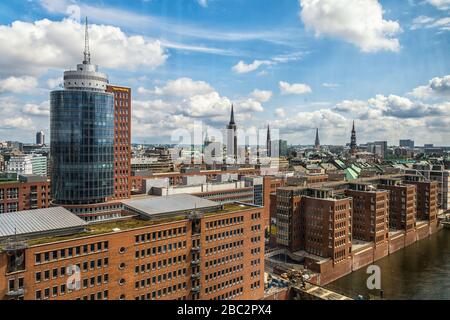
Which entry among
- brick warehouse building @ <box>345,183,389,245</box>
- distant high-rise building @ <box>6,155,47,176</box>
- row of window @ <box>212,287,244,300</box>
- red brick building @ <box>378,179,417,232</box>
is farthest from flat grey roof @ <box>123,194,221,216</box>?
distant high-rise building @ <box>6,155,47,176</box>

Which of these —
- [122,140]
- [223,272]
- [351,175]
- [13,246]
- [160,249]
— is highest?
[122,140]

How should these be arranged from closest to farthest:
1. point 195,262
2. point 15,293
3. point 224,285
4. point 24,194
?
point 15,293 < point 195,262 < point 224,285 < point 24,194

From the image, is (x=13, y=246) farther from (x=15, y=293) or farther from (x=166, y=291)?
(x=166, y=291)

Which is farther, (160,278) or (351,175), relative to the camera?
(351,175)

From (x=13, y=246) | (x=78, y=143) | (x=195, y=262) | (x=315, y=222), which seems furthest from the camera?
(x=315, y=222)

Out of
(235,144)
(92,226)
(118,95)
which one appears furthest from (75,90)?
(235,144)

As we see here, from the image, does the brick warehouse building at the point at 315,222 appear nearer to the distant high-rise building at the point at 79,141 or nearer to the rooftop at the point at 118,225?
the rooftop at the point at 118,225

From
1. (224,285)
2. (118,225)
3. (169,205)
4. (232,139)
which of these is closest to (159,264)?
(118,225)

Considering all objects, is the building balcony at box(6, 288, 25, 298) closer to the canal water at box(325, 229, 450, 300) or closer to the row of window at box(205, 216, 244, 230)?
the row of window at box(205, 216, 244, 230)
